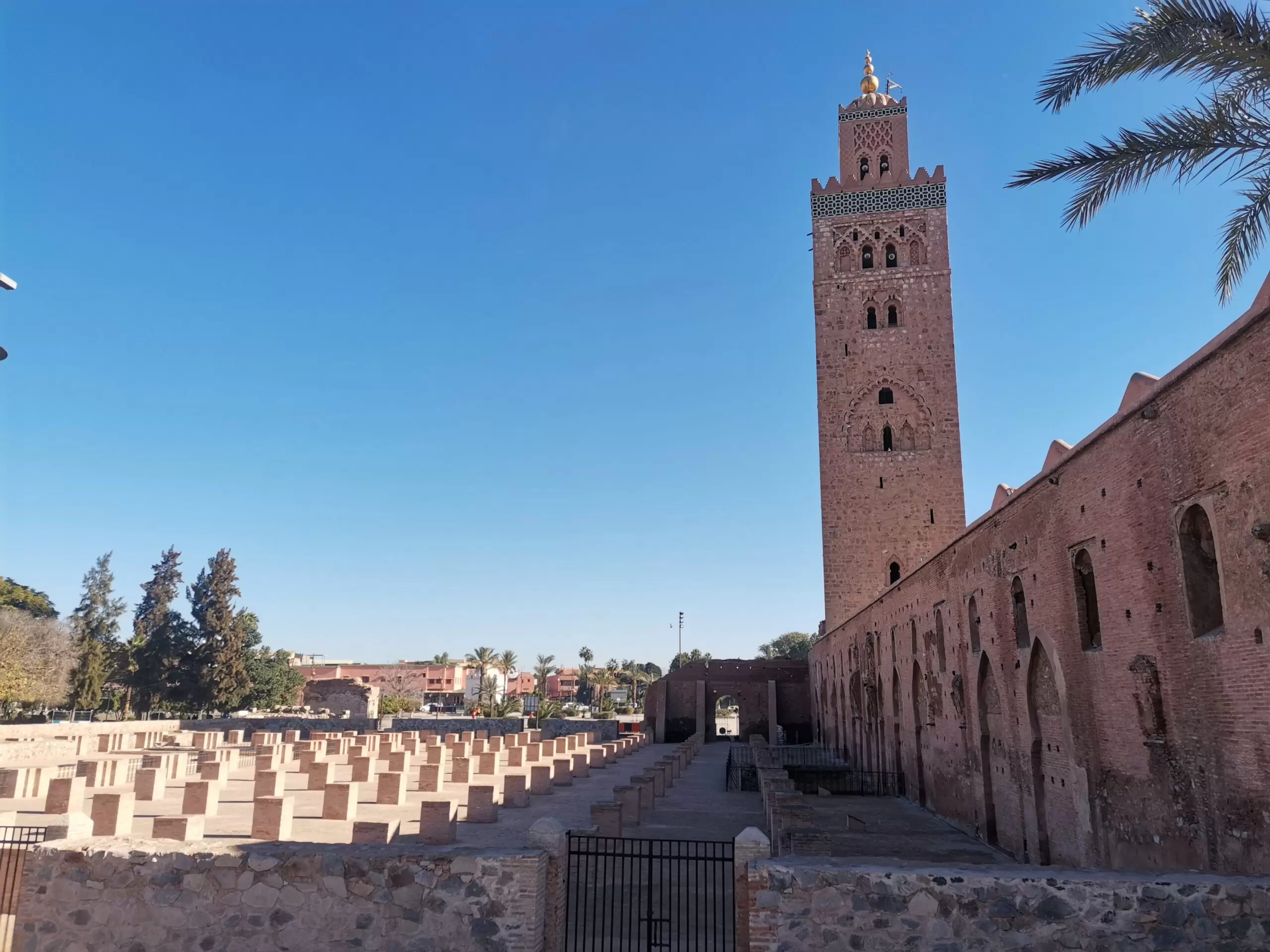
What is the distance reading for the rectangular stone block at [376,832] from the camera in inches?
394

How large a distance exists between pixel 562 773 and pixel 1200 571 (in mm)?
16014

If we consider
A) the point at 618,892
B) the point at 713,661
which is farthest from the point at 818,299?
the point at 618,892

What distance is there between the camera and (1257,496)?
20.0 ft

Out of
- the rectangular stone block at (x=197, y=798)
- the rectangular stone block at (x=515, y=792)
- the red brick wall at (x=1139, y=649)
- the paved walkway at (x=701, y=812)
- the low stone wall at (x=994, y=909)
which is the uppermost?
the red brick wall at (x=1139, y=649)

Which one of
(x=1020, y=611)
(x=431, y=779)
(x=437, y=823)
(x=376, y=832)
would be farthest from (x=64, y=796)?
(x=1020, y=611)

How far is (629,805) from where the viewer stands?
13570 mm

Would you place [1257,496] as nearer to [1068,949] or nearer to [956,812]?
[1068,949]

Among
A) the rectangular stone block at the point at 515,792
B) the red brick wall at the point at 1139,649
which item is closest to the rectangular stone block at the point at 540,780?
the rectangular stone block at the point at 515,792

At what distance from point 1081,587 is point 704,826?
Result: 292 inches

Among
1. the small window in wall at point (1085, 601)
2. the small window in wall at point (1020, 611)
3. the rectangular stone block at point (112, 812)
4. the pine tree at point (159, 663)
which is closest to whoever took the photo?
Result: the small window in wall at point (1085, 601)

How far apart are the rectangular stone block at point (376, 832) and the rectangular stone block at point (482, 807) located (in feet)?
10.5

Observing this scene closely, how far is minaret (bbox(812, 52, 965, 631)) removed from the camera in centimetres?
2911

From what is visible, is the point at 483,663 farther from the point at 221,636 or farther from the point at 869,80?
the point at 869,80

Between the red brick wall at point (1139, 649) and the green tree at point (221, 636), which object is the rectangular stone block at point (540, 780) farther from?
the green tree at point (221, 636)
